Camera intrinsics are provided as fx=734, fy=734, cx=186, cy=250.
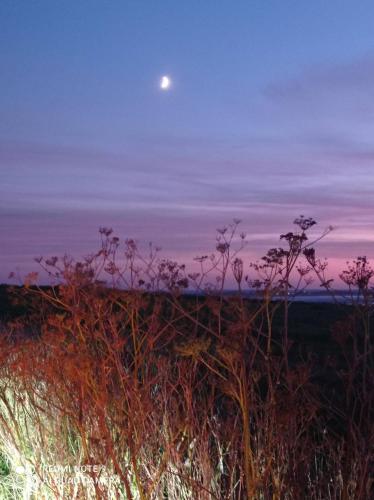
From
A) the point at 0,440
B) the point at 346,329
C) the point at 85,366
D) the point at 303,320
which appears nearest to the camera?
the point at 85,366

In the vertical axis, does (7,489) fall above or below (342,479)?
below

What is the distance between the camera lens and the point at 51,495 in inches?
158

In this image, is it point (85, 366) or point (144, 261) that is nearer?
point (85, 366)

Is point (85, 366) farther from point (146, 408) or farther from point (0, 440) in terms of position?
point (0, 440)

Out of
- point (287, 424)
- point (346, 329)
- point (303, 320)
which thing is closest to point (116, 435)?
point (287, 424)

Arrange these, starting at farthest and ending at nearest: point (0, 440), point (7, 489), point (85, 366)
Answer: point (0, 440), point (7, 489), point (85, 366)

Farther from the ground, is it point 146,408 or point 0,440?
point 146,408

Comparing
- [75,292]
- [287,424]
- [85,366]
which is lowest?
[287,424]

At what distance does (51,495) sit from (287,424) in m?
1.35

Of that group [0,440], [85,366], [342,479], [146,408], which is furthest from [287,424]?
[0,440]

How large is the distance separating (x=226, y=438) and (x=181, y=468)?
0.99 m

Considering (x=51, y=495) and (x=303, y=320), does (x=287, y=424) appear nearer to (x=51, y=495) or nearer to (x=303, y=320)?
(x=51, y=495)

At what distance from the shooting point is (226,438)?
4750 millimetres

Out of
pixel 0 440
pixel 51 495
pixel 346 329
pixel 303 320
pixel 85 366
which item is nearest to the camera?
pixel 85 366
